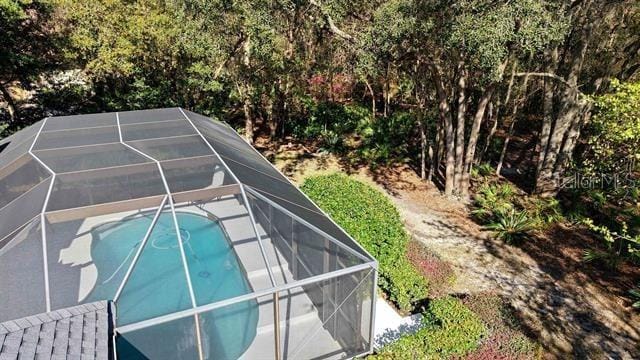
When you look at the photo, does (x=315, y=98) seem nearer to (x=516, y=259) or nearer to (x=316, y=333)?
(x=516, y=259)

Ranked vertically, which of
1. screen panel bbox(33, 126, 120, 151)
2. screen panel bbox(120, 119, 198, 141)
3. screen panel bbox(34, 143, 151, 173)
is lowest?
screen panel bbox(34, 143, 151, 173)

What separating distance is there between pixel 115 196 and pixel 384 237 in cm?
603

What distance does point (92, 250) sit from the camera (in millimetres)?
6711

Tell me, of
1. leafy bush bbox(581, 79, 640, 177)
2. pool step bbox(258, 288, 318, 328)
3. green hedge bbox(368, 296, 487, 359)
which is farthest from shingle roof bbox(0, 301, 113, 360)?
leafy bush bbox(581, 79, 640, 177)

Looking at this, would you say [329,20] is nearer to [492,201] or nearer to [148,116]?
[148,116]

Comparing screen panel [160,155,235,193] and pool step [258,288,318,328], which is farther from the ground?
screen panel [160,155,235,193]

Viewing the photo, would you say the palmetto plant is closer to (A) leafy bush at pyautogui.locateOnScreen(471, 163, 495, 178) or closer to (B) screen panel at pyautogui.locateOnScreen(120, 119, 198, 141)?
(A) leafy bush at pyautogui.locateOnScreen(471, 163, 495, 178)

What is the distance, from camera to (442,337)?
25.5ft

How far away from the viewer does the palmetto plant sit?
12.6 meters

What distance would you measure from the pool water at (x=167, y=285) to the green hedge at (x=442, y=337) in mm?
2754

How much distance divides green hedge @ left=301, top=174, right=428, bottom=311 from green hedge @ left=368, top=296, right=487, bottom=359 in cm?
111

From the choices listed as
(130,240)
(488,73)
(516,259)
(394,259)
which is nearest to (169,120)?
(130,240)

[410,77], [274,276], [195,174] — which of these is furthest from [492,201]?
[195,174]

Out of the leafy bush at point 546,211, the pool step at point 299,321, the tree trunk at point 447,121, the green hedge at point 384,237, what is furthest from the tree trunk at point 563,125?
the pool step at point 299,321
